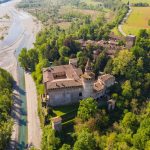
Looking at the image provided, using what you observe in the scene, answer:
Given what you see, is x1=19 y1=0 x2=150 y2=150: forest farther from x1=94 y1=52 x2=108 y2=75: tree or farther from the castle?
the castle

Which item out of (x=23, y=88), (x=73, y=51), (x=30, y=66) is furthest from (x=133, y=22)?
(x=23, y=88)

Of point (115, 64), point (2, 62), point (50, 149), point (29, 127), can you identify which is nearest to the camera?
point (50, 149)

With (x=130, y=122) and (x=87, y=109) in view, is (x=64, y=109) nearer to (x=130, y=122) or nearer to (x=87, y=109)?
(x=87, y=109)

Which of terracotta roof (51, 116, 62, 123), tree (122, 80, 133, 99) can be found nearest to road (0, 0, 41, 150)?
terracotta roof (51, 116, 62, 123)

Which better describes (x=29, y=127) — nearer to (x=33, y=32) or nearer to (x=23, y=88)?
(x=23, y=88)

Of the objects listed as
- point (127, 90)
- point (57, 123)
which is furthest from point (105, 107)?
point (57, 123)
